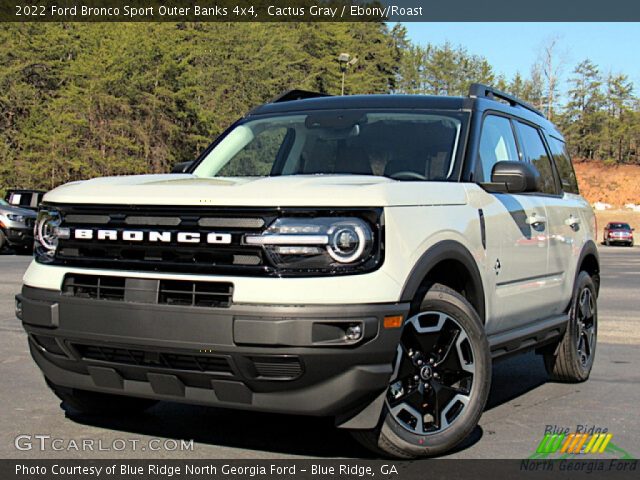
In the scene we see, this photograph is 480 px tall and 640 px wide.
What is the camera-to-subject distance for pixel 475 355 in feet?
15.3

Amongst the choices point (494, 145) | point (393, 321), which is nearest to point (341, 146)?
point (494, 145)

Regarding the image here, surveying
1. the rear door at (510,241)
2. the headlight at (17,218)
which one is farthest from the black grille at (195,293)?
the headlight at (17,218)

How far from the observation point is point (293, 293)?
389 cm

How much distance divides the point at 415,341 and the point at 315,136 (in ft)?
6.28

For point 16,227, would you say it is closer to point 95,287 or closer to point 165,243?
point 95,287

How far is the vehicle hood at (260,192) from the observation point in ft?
13.2

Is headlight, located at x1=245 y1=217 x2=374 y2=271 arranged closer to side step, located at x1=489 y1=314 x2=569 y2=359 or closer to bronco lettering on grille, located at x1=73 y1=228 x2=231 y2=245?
bronco lettering on grille, located at x1=73 y1=228 x2=231 y2=245

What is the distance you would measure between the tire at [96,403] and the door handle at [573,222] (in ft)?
10.9

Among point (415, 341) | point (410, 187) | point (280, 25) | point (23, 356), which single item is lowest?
point (23, 356)

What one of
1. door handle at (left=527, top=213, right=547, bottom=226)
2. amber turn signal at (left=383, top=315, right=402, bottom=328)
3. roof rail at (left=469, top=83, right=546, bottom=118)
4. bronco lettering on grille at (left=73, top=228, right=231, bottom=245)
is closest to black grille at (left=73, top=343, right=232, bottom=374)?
bronco lettering on grille at (left=73, top=228, right=231, bottom=245)

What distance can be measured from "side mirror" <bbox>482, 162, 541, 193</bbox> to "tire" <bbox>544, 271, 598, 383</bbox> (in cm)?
186

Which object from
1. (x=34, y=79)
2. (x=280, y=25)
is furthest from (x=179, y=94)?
(x=280, y=25)

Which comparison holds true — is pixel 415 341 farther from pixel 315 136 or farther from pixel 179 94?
pixel 179 94

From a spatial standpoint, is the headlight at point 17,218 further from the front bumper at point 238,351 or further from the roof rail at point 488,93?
the front bumper at point 238,351
